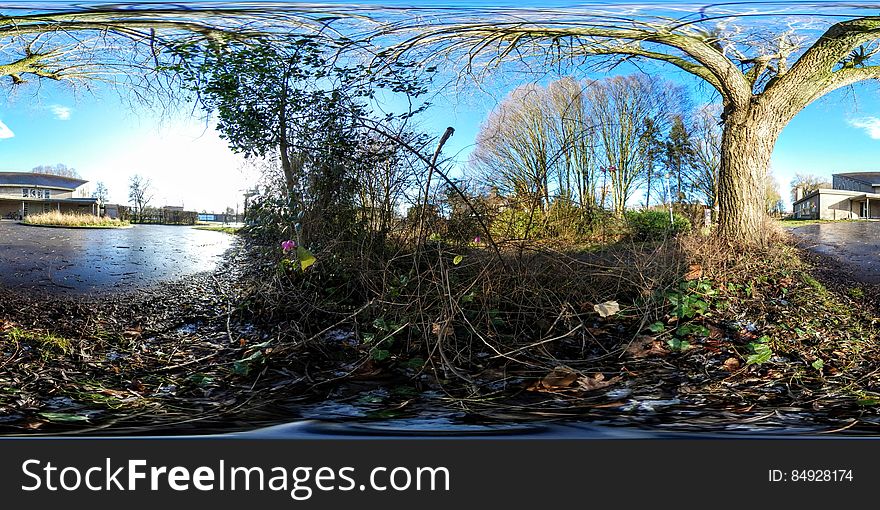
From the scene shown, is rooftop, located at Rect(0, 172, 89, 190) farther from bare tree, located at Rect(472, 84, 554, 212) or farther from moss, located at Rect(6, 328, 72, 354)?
bare tree, located at Rect(472, 84, 554, 212)

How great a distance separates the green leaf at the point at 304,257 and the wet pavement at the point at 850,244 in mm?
2275

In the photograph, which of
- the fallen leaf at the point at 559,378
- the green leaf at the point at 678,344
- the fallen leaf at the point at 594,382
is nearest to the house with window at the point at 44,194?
the fallen leaf at the point at 559,378

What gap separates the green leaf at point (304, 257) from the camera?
2.22 metres

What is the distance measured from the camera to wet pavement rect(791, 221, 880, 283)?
2506 millimetres

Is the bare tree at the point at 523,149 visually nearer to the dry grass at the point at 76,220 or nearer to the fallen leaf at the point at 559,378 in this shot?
the fallen leaf at the point at 559,378

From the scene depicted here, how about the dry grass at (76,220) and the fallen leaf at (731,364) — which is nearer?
the fallen leaf at (731,364)

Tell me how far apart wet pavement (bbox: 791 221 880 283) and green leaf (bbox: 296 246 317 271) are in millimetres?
2275

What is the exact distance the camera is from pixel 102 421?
1.56 m

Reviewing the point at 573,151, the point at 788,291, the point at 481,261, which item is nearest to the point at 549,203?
the point at 573,151

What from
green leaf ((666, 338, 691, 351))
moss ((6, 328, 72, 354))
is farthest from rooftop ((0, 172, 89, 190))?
green leaf ((666, 338, 691, 351))

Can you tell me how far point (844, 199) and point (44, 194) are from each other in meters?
3.56

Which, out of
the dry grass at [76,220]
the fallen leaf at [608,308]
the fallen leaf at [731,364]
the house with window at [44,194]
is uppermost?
the house with window at [44,194]

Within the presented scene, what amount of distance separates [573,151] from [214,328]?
1.64 meters

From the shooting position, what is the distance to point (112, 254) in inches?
84.1
